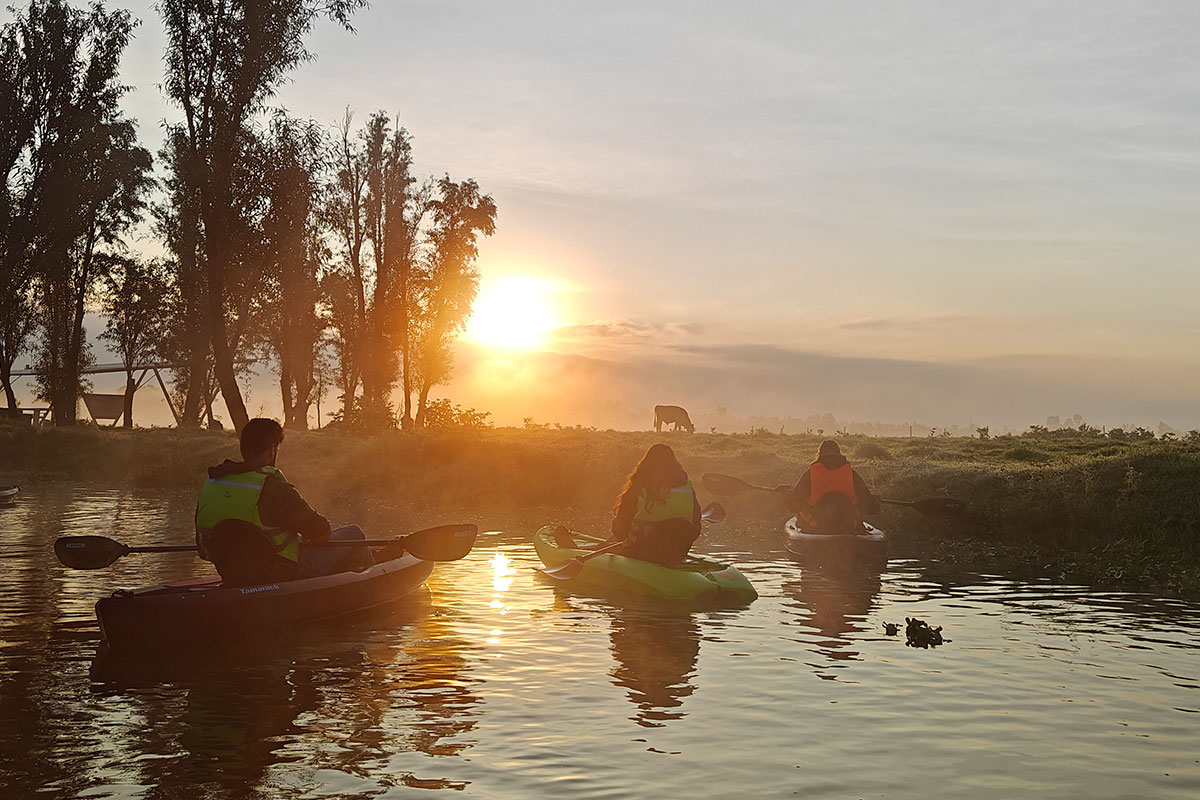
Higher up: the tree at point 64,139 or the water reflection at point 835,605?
the tree at point 64,139

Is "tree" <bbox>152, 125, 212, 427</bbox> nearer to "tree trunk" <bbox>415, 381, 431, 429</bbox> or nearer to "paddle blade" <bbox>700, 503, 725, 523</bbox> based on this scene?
"tree trunk" <bbox>415, 381, 431, 429</bbox>

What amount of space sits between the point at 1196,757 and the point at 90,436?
133 feet

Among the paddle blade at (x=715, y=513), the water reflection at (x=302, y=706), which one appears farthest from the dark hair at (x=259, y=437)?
the paddle blade at (x=715, y=513)

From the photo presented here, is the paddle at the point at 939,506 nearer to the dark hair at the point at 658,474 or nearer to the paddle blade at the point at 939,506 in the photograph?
the paddle blade at the point at 939,506

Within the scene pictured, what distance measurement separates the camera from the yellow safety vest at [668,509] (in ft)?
51.3

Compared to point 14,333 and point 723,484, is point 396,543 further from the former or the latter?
point 14,333

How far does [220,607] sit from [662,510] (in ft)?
20.9

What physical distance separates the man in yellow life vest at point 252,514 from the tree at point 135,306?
4064 cm

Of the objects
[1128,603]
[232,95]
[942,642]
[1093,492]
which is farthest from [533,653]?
[232,95]

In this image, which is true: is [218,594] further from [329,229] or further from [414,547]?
[329,229]

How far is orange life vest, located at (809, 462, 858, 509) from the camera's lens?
19531 mm

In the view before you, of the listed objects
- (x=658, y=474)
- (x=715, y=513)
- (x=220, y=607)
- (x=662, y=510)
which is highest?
(x=658, y=474)

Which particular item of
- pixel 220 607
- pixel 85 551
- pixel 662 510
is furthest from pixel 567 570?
pixel 85 551

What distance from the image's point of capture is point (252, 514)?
40.0 ft
